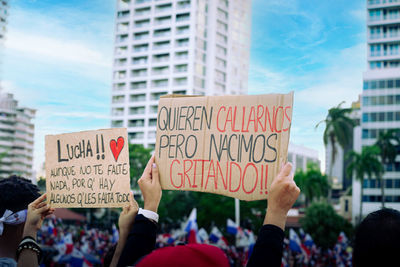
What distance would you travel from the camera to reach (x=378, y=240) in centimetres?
162

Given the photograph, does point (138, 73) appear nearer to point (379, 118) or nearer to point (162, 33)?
point (162, 33)

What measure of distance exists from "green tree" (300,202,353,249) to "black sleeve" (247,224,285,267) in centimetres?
3675

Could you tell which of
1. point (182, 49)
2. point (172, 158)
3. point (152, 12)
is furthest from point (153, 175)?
point (152, 12)

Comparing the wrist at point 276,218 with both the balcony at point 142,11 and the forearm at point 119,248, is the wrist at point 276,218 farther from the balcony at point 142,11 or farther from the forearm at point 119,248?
the balcony at point 142,11

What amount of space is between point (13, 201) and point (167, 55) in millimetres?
68392

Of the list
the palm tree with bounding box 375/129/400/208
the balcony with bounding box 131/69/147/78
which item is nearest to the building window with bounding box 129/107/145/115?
the balcony with bounding box 131/69/147/78

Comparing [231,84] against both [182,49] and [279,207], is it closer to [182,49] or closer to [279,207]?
[182,49]

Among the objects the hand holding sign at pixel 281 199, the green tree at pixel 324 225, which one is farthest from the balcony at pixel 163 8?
the hand holding sign at pixel 281 199

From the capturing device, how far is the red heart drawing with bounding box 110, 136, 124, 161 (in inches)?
104

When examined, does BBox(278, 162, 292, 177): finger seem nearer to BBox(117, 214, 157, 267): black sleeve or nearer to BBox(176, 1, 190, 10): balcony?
BBox(117, 214, 157, 267): black sleeve

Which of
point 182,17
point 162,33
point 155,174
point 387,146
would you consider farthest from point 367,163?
point 155,174

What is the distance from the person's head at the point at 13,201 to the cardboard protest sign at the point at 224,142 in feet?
2.90

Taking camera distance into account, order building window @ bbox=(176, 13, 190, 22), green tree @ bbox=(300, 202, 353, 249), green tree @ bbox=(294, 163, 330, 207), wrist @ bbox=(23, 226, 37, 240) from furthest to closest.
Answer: building window @ bbox=(176, 13, 190, 22) < green tree @ bbox=(294, 163, 330, 207) < green tree @ bbox=(300, 202, 353, 249) < wrist @ bbox=(23, 226, 37, 240)

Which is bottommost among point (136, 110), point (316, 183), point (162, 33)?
point (316, 183)
